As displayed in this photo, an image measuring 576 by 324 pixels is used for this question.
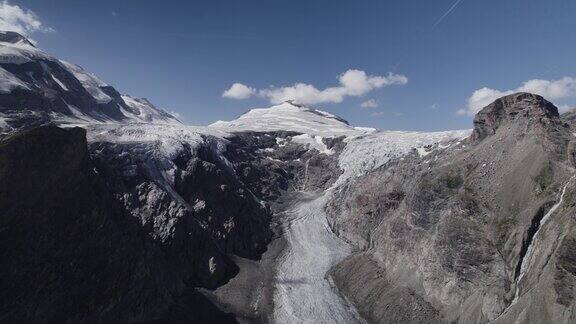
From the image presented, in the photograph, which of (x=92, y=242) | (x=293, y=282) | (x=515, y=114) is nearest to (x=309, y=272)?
(x=293, y=282)

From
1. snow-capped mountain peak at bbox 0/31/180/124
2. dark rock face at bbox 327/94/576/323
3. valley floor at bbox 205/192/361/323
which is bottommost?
valley floor at bbox 205/192/361/323

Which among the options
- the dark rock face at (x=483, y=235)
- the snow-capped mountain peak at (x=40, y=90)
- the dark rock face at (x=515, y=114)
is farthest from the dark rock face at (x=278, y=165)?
the dark rock face at (x=515, y=114)

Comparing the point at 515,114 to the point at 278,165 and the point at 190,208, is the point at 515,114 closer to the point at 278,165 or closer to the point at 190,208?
the point at 190,208

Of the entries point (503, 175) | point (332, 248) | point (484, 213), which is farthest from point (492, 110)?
point (332, 248)

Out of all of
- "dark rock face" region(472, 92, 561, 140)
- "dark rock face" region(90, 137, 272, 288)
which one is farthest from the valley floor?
"dark rock face" region(472, 92, 561, 140)

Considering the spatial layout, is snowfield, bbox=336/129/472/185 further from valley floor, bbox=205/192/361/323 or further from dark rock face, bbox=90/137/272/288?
dark rock face, bbox=90/137/272/288

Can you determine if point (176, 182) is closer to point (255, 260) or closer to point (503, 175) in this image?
point (255, 260)

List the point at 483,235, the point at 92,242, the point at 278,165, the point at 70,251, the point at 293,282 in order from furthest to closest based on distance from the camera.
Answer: the point at 278,165 → the point at 293,282 → the point at 483,235 → the point at 92,242 → the point at 70,251
